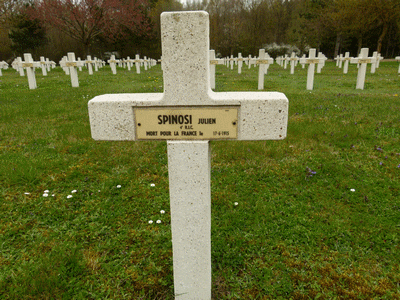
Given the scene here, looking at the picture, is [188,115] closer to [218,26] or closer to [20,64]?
[20,64]

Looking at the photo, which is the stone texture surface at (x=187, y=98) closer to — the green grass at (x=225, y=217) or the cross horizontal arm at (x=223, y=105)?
the cross horizontal arm at (x=223, y=105)

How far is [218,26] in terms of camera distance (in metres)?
45.8

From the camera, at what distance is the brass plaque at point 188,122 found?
178cm

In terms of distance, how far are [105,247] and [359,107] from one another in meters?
7.21

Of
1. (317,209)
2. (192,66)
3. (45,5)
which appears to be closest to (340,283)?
(317,209)

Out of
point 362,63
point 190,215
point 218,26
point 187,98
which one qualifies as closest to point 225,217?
point 190,215

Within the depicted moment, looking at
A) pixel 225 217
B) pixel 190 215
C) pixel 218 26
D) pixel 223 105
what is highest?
pixel 218 26

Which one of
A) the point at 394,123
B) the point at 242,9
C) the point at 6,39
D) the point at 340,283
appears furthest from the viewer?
the point at 242,9

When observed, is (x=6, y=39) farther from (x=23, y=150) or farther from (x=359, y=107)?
(x=359, y=107)

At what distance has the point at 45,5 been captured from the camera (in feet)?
76.8

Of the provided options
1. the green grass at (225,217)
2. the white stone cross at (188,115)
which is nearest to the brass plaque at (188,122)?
the white stone cross at (188,115)

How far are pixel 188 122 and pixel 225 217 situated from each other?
1837mm

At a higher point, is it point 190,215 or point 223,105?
point 223,105

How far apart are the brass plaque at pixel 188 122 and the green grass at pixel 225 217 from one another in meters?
1.41
